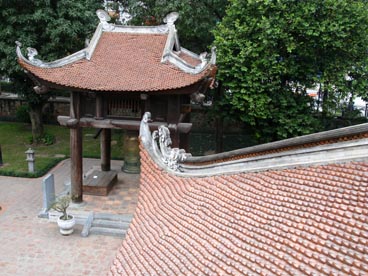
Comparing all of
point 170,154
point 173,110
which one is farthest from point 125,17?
point 170,154

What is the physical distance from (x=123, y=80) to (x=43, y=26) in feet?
28.1

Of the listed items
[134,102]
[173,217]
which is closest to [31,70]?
[134,102]

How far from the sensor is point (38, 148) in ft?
68.8

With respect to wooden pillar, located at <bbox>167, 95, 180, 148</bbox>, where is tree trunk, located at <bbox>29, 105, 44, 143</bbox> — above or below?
below

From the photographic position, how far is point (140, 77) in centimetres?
1116

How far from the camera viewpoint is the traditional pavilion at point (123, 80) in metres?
10.8

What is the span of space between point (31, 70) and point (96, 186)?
5.15 metres

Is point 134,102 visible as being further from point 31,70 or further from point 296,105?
point 296,105

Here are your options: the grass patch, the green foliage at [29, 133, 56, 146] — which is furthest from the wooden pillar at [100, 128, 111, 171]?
the green foliage at [29, 133, 56, 146]

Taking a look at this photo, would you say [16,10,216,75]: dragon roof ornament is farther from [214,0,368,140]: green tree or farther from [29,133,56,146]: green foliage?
[29,133,56,146]: green foliage

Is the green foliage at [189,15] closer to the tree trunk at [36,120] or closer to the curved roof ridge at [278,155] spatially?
the tree trunk at [36,120]

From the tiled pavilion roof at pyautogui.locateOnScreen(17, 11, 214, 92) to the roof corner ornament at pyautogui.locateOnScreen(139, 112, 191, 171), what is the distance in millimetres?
2166

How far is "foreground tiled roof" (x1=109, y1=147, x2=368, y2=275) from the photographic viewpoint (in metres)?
3.94

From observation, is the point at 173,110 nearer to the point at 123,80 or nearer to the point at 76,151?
the point at 123,80
